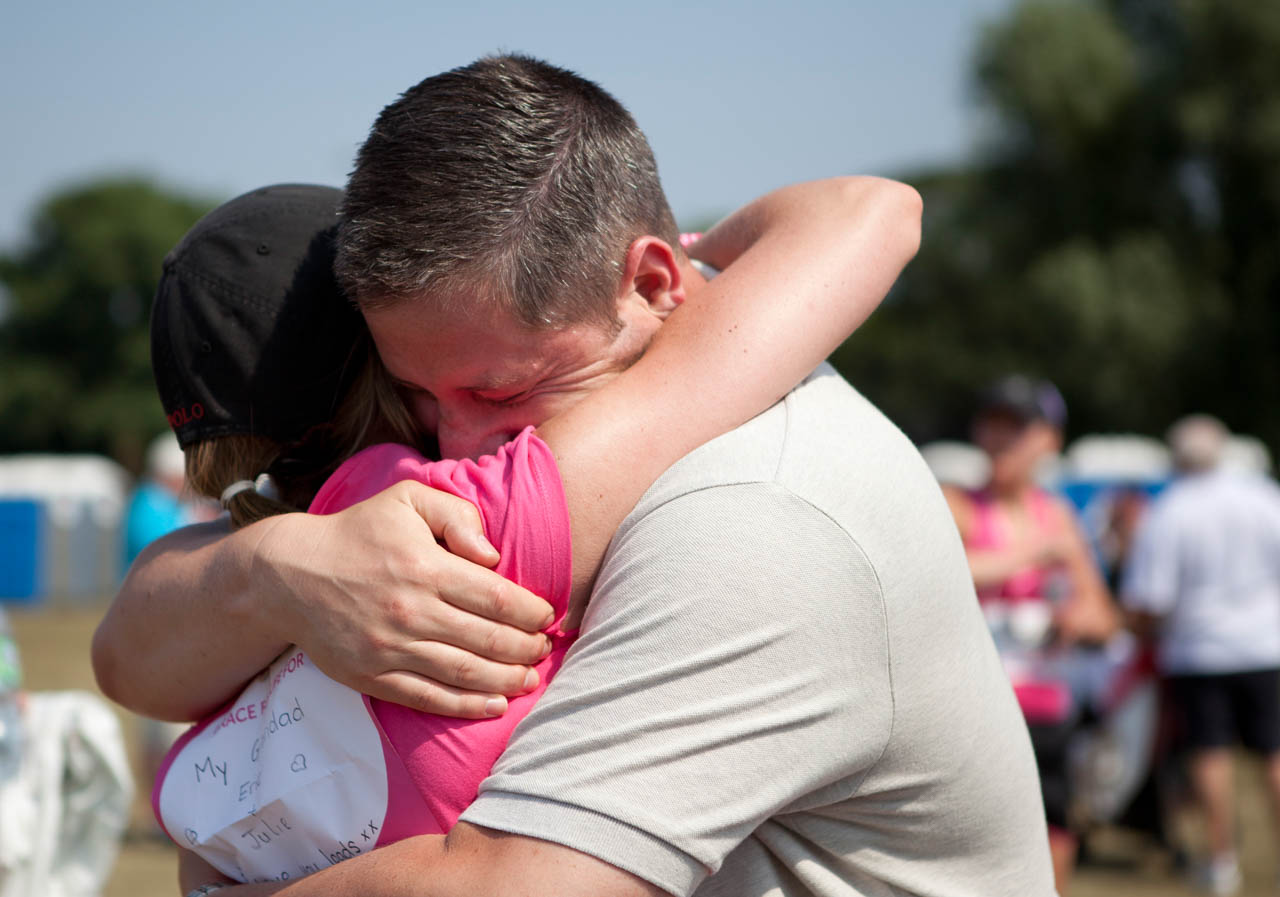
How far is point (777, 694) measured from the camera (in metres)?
1.15

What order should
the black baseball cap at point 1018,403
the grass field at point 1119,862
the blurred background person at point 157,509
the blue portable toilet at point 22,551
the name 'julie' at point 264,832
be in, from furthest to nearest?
the blue portable toilet at point 22,551, the blurred background person at point 157,509, the grass field at point 1119,862, the black baseball cap at point 1018,403, the name 'julie' at point 264,832

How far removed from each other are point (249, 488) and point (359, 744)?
456 mm

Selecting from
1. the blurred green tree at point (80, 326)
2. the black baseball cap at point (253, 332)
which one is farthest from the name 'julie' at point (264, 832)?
the blurred green tree at point (80, 326)

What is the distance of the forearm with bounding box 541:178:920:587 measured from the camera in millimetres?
1273

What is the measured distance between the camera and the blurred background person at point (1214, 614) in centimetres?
661

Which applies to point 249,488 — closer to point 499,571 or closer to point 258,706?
point 258,706

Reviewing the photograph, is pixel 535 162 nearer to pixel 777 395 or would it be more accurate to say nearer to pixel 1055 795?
pixel 777 395

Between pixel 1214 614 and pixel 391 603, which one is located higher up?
pixel 391 603

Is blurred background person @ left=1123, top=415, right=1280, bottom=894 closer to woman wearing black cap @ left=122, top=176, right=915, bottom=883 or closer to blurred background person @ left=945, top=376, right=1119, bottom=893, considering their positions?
blurred background person @ left=945, top=376, right=1119, bottom=893

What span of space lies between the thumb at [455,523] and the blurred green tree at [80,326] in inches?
2420

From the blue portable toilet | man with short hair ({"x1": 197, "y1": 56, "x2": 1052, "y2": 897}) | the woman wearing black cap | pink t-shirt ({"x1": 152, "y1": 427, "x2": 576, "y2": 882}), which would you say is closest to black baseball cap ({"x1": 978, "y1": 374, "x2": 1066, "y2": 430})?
the woman wearing black cap

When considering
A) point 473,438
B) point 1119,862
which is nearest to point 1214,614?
point 1119,862

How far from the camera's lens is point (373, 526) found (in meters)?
1.26

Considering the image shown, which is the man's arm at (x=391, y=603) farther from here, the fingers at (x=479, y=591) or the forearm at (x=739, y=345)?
the forearm at (x=739, y=345)
